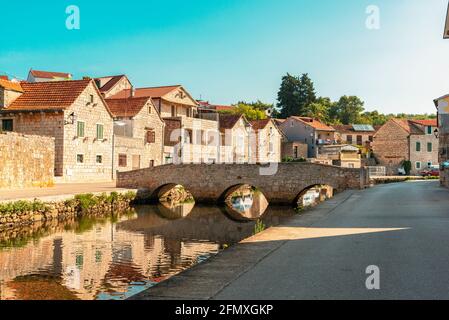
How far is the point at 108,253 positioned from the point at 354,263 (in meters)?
9.37

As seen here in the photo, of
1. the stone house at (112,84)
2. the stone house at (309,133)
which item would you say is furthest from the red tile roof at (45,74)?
the stone house at (309,133)

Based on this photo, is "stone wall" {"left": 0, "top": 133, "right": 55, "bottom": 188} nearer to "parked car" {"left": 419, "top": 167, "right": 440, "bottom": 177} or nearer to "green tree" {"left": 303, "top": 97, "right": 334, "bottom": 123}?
"parked car" {"left": 419, "top": 167, "right": 440, "bottom": 177}

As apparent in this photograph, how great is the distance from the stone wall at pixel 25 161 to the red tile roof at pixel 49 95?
19.5 feet

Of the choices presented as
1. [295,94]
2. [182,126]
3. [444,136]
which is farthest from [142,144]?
[295,94]

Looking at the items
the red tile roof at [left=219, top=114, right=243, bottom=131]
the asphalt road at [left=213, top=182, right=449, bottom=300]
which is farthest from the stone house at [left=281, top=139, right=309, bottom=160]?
the asphalt road at [left=213, top=182, right=449, bottom=300]

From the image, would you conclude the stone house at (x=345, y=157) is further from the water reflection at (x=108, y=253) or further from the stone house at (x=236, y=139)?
the water reflection at (x=108, y=253)

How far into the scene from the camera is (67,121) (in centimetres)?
3619

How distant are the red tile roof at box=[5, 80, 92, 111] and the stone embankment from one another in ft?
34.0

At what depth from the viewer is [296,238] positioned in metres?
11.9

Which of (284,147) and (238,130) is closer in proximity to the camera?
(238,130)

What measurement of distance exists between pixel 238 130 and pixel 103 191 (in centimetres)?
3168

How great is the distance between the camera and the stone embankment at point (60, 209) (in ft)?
68.3
